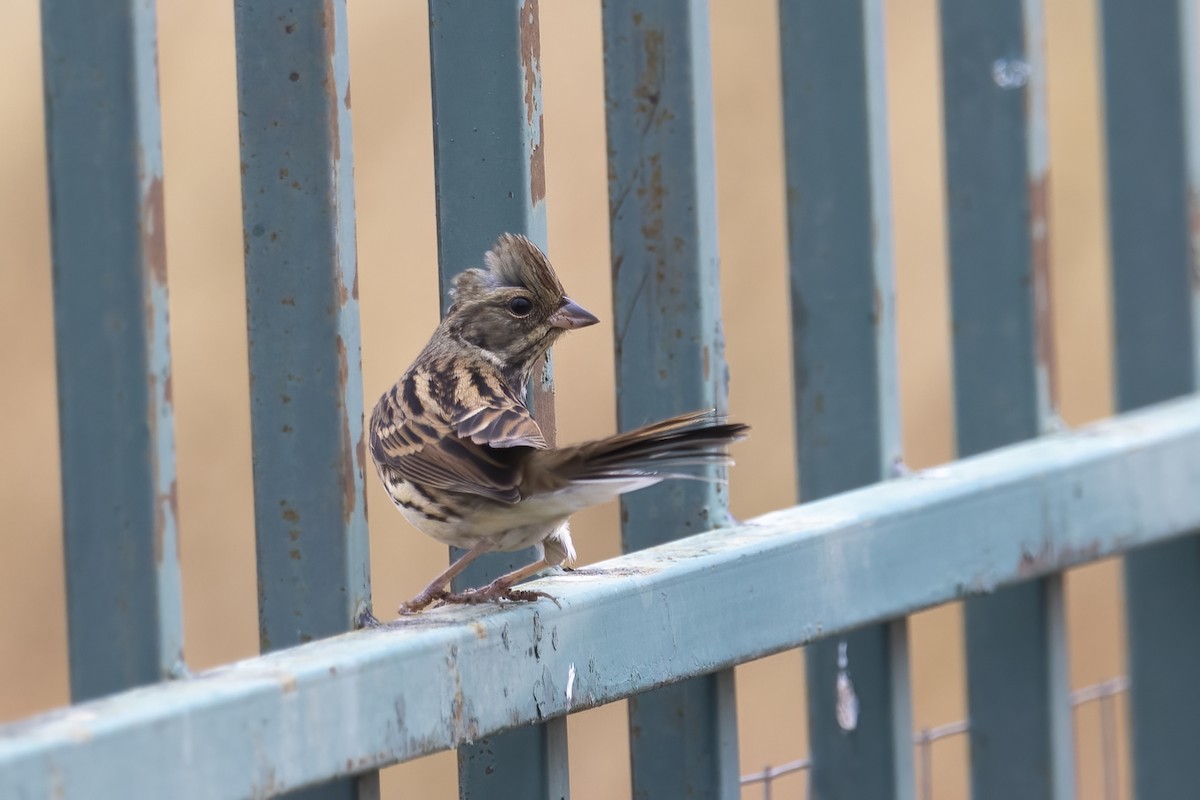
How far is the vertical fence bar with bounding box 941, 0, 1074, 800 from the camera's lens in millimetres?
3547

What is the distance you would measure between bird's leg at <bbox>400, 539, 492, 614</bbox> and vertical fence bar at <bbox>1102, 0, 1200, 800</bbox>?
207 cm

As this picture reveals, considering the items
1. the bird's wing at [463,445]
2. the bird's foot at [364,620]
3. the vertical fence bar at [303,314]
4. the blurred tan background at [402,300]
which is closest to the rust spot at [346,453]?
the vertical fence bar at [303,314]

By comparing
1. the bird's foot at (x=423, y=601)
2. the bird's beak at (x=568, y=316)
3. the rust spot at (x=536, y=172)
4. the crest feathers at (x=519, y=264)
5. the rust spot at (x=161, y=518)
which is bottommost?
the bird's foot at (x=423, y=601)

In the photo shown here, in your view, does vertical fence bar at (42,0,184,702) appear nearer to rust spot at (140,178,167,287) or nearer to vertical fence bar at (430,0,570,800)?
rust spot at (140,178,167,287)

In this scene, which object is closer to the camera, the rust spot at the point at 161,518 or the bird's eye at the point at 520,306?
the rust spot at the point at 161,518

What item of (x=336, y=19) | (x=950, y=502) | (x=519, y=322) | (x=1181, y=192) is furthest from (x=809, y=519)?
(x=1181, y=192)

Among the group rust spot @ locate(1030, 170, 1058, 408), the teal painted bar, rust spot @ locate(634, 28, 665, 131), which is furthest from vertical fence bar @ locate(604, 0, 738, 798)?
rust spot @ locate(1030, 170, 1058, 408)

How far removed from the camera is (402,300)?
5.75m

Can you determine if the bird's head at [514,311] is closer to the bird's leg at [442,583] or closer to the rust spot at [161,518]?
the bird's leg at [442,583]

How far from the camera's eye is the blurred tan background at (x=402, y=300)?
559cm

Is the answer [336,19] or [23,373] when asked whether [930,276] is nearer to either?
[23,373]

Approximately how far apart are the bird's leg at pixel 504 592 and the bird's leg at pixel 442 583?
2 cm

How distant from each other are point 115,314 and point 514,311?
3.40 ft

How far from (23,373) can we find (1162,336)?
369cm
